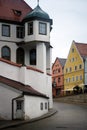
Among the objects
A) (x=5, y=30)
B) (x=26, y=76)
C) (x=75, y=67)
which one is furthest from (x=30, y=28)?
(x=75, y=67)

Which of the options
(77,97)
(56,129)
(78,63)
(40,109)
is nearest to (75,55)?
(78,63)

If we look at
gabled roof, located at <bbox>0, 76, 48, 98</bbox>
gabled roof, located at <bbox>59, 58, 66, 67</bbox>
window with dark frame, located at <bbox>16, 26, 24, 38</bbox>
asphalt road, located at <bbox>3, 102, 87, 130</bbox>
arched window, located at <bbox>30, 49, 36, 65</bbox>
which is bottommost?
asphalt road, located at <bbox>3, 102, 87, 130</bbox>

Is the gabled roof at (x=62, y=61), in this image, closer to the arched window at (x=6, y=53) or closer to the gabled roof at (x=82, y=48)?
the gabled roof at (x=82, y=48)

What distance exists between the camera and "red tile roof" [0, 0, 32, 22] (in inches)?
1630

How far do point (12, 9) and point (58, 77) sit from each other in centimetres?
5405

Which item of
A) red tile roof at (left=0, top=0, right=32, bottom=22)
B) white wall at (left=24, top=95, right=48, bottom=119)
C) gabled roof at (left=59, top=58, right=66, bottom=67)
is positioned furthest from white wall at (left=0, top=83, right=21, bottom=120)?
gabled roof at (left=59, top=58, right=66, bottom=67)

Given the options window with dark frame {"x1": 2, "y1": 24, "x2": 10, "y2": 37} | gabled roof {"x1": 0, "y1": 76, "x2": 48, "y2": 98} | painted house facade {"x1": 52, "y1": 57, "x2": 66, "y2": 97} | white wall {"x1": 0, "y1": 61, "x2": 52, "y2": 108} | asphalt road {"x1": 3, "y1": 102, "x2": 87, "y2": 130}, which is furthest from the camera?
painted house facade {"x1": 52, "y1": 57, "x2": 66, "y2": 97}

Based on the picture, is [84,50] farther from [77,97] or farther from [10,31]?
[10,31]

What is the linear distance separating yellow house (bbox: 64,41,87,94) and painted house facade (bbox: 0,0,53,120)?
127ft

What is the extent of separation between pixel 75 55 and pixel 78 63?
7.60 ft

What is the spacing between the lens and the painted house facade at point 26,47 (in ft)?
107

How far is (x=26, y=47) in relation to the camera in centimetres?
4125

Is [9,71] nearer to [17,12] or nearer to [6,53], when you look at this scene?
[6,53]

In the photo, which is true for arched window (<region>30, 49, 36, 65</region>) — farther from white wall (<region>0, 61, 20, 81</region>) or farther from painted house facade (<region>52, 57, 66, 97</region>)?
painted house facade (<region>52, 57, 66, 97</region>)
